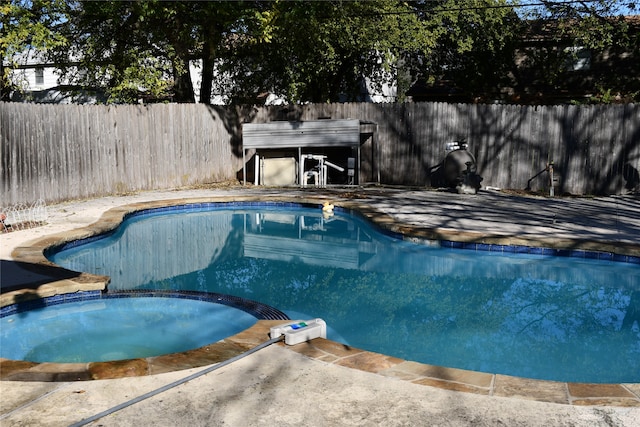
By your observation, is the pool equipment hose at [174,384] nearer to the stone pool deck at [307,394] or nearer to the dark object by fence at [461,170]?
the stone pool deck at [307,394]

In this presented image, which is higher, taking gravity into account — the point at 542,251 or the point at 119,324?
the point at 542,251

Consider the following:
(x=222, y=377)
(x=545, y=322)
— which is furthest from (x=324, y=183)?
(x=222, y=377)

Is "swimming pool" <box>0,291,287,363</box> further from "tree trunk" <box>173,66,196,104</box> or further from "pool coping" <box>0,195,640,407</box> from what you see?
"tree trunk" <box>173,66,196,104</box>

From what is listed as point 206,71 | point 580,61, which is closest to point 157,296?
point 206,71

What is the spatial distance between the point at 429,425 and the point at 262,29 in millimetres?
10666

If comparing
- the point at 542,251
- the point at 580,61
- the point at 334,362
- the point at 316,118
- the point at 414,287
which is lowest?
the point at 414,287

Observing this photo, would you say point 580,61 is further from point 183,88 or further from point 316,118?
point 183,88

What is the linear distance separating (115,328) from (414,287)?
9.57 ft

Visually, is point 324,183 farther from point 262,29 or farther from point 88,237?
point 88,237

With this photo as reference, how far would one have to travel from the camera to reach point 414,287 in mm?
6188

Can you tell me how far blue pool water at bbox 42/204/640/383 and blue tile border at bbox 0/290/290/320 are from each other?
Result: 0.45m

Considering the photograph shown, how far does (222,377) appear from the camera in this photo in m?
3.21

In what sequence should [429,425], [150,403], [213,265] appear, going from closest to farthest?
[429,425] → [150,403] → [213,265]

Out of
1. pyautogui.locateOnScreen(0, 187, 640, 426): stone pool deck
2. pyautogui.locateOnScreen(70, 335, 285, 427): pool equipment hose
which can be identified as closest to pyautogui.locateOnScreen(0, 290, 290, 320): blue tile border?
pyautogui.locateOnScreen(0, 187, 640, 426): stone pool deck
